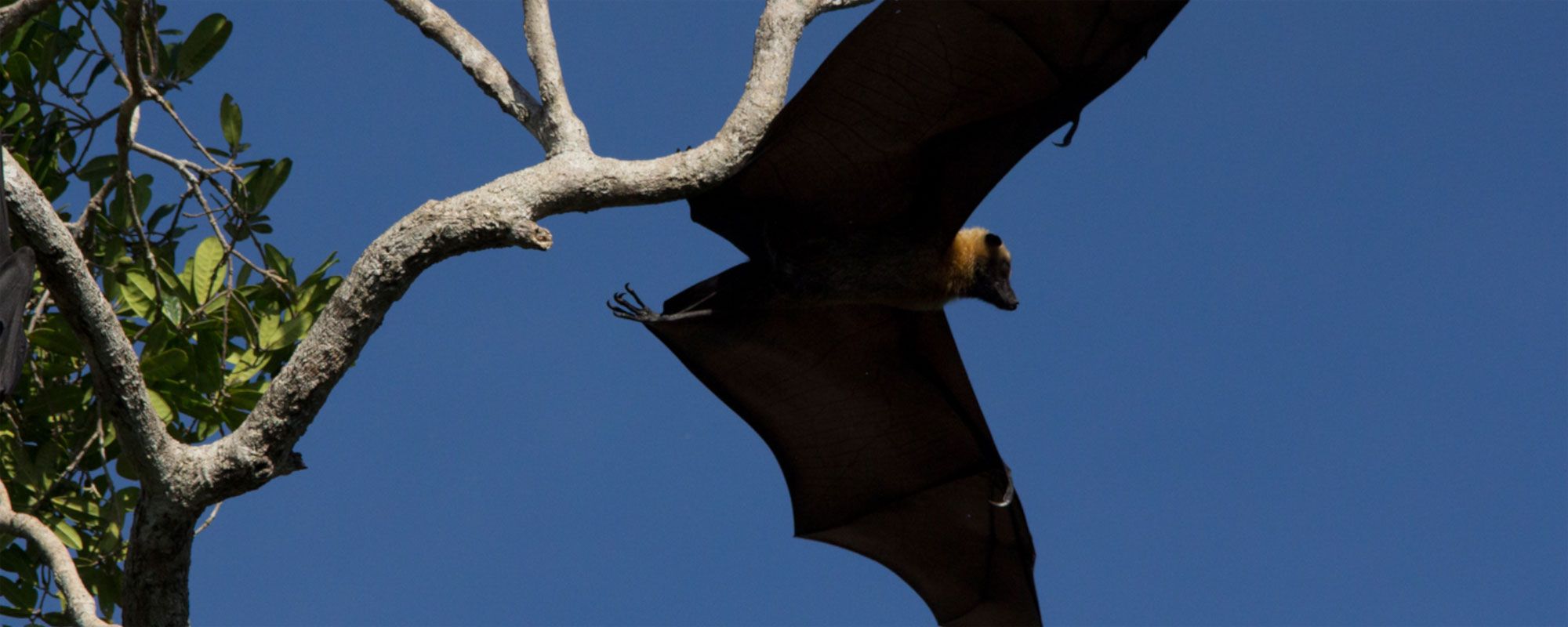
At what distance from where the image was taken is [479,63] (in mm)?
5336

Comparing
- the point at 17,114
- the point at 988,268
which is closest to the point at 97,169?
the point at 17,114

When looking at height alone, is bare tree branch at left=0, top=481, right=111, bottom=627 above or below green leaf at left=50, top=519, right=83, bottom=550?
below

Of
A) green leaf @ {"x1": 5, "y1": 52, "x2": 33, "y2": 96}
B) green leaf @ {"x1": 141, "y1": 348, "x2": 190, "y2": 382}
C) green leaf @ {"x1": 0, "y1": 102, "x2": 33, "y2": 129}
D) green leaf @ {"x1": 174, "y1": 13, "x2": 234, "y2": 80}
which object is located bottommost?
green leaf @ {"x1": 141, "y1": 348, "x2": 190, "y2": 382}

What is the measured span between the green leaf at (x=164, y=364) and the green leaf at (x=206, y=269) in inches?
14.2

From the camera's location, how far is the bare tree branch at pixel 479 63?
5223 millimetres

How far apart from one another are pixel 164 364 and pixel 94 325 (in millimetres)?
1282

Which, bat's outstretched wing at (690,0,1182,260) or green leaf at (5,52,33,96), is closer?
bat's outstretched wing at (690,0,1182,260)

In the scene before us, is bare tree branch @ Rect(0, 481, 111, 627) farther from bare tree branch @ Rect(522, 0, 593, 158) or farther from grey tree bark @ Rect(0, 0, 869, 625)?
bare tree branch @ Rect(522, 0, 593, 158)

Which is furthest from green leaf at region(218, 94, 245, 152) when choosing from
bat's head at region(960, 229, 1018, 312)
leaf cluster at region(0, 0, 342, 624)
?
bat's head at region(960, 229, 1018, 312)

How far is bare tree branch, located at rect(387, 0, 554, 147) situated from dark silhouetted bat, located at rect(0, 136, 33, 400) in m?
1.78

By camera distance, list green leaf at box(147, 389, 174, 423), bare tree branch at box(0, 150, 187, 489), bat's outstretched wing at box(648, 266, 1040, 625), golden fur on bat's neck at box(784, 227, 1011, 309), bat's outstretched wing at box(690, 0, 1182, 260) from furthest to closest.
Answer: bat's outstretched wing at box(648, 266, 1040, 625)
golden fur on bat's neck at box(784, 227, 1011, 309)
green leaf at box(147, 389, 174, 423)
bat's outstretched wing at box(690, 0, 1182, 260)
bare tree branch at box(0, 150, 187, 489)

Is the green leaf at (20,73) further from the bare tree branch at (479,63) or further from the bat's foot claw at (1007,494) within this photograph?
the bat's foot claw at (1007,494)

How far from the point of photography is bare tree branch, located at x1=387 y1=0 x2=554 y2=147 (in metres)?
5.22

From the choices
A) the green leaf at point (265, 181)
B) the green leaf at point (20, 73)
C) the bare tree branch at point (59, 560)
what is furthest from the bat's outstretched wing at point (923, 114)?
the green leaf at point (20, 73)
